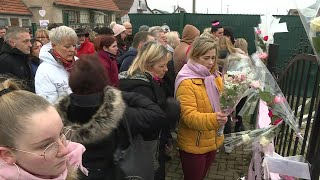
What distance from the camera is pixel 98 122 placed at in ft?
5.74

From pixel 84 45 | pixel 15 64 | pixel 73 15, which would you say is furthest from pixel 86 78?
pixel 73 15

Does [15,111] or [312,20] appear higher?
[312,20]

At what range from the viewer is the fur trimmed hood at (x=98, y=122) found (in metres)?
1.75

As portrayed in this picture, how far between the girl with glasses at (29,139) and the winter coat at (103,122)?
20.3 inches

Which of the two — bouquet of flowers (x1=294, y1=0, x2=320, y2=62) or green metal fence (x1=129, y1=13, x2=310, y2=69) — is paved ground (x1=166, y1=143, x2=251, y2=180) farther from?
green metal fence (x1=129, y1=13, x2=310, y2=69)

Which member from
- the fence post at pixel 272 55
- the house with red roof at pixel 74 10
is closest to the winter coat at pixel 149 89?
the fence post at pixel 272 55

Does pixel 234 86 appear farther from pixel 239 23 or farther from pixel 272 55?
pixel 239 23

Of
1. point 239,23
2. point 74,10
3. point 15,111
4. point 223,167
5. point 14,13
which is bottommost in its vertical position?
point 223,167

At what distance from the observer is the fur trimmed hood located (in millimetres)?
1753

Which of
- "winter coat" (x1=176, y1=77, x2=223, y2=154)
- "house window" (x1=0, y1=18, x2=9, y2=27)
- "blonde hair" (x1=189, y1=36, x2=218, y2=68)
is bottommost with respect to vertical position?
"winter coat" (x1=176, y1=77, x2=223, y2=154)

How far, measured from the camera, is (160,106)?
2.31m

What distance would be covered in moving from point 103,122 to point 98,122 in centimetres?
3

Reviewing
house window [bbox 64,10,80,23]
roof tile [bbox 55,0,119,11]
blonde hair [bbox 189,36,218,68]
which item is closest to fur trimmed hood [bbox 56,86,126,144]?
blonde hair [bbox 189,36,218,68]

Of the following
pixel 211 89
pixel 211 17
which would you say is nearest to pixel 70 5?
pixel 211 17
